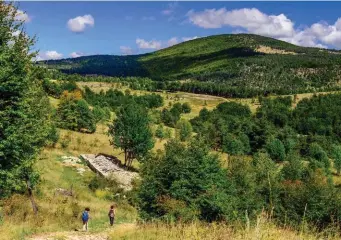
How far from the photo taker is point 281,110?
538ft

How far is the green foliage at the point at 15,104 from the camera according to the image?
15711 mm

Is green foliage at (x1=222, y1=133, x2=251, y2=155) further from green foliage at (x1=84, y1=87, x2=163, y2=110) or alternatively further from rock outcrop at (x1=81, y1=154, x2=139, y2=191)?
green foliage at (x1=84, y1=87, x2=163, y2=110)

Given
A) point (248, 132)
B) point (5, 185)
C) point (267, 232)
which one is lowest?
point (248, 132)

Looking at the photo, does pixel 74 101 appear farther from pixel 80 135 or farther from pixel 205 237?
pixel 205 237

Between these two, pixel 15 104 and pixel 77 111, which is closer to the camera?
pixel 15 104

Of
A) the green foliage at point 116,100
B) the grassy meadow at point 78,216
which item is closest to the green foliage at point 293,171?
the grassy meadow at point 78,216

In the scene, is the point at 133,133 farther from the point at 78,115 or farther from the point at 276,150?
the point at 276,150

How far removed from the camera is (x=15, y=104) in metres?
16.4

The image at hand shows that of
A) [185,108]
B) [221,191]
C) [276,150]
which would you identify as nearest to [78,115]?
[276,150]

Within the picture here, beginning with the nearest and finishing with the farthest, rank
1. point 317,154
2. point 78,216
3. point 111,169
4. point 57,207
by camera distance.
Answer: point 78,216 < point 57,207 < point 111,169 < point 317,154

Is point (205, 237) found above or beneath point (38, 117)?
beneath

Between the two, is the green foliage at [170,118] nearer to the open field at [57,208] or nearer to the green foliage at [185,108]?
the green foliage at [185,108]

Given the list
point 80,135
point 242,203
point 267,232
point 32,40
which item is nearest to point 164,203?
point 242,203

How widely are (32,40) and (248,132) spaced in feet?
350
